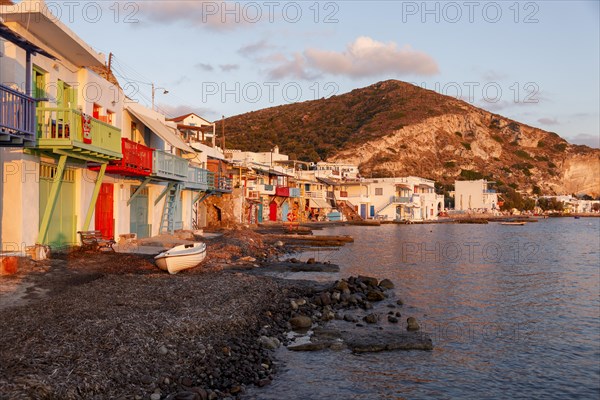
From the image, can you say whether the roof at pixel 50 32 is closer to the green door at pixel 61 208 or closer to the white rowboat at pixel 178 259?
the green door at pixel 61 208

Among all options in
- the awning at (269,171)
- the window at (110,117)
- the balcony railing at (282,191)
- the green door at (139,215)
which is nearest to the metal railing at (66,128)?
the window at (110,117)

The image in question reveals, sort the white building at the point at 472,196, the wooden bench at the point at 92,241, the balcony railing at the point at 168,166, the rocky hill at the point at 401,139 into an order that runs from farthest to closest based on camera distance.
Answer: the rocky hill at the point at 401,139
the white building at the point at 472,196
the balcony railing at the point at 168,166
the wooden bench at the point at 92,241

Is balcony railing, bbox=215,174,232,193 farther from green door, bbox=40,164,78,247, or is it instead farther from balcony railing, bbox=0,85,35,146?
balcony railing, bbox=0,85,35,146

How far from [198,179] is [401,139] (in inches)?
5140

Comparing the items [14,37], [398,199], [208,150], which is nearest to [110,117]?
[14,37]

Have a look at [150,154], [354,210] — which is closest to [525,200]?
[354,210]

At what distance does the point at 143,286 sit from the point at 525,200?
16518cm

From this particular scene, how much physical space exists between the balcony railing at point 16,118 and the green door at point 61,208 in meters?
3.22

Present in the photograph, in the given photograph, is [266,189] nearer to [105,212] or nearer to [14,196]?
[105,212]

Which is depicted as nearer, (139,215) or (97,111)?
(97,111)

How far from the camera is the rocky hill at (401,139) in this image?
15682 centimetres

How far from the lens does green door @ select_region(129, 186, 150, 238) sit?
100 feet

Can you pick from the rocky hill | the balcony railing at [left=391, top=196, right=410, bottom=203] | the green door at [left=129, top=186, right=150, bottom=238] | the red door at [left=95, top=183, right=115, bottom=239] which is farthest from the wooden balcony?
the rocky hill

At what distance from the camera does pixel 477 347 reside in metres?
16.2
